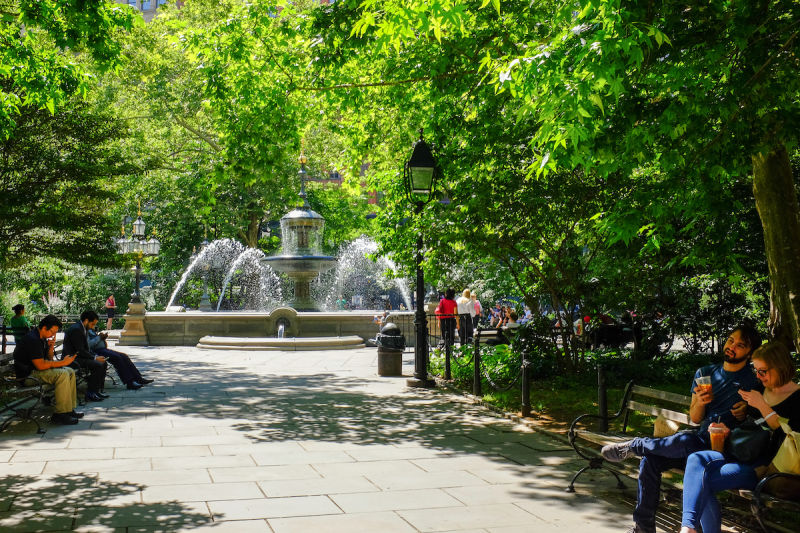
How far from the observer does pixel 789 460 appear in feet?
15.0

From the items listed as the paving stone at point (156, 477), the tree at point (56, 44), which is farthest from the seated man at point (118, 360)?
the paving stone at point (156, 477)

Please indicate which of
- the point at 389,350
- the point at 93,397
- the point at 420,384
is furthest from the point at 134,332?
the point at 420,384

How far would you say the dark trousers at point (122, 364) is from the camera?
12.9 metres

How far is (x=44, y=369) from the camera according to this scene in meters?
9.45

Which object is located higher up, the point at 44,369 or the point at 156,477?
the point at 44,369

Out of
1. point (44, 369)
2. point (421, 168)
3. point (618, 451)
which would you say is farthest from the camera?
point (421, 168)

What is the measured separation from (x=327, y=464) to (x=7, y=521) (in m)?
2.84

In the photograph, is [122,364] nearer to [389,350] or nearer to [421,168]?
[389,350]

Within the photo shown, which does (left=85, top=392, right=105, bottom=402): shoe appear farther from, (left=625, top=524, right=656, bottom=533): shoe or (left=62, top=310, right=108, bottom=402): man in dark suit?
(left=625, top=524, right=656, bottom=533): shoe

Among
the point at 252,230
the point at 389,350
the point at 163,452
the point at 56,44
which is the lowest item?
the point at 163,452

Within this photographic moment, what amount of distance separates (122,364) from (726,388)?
34.5 ft

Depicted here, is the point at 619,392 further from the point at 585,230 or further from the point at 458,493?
the point at 458,493

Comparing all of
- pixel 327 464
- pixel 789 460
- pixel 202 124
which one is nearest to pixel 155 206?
pixel 202 124

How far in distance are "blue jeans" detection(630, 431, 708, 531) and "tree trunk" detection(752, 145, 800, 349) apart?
213 inches
